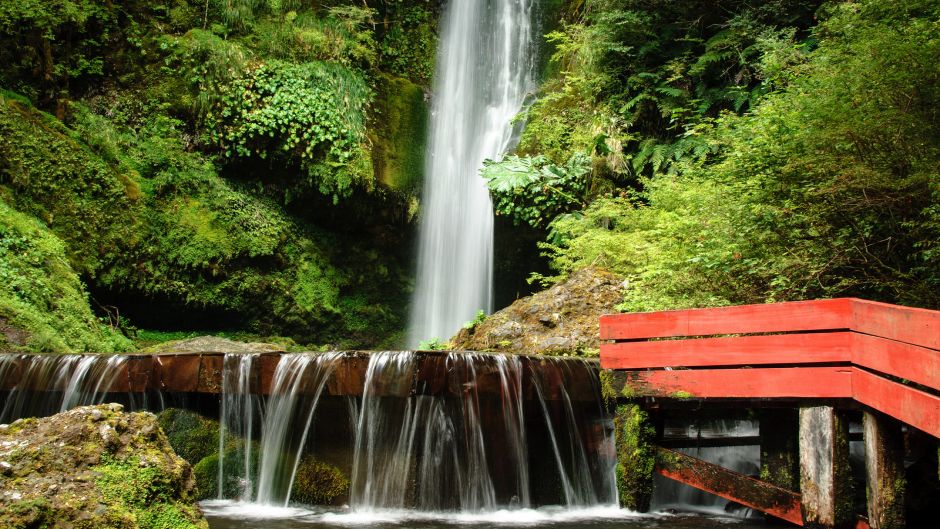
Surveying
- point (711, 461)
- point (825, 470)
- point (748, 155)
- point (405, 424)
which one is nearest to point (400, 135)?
point (748, 155)

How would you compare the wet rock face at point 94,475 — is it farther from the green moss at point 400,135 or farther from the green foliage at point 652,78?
the green moss at point 400,135

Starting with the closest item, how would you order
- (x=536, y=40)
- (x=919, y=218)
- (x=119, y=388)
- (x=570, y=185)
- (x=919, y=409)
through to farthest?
1. (x=919, y=409)
2. (x=919, y=218)
3. (x=119, y=388)
4. (x=570, y=185)
5. (x=536, y=40)

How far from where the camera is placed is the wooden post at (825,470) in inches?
174

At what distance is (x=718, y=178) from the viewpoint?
776 centimetres

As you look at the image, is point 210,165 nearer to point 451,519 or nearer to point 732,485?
point 451,519

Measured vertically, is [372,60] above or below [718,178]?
above

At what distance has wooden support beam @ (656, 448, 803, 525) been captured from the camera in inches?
194

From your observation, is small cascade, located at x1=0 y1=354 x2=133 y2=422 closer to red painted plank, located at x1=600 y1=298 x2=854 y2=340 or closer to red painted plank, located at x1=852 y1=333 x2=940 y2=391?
red painted plank, located at x1=600 y1=298 x2=854 y2=340

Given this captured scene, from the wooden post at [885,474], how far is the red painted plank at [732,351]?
0.50 meters

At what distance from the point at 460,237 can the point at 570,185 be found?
8.74 feet

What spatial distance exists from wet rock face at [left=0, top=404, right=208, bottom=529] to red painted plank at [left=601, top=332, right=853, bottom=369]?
148 inches

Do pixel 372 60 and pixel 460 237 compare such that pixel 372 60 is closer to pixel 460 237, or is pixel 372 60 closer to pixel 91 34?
pixel 460 237

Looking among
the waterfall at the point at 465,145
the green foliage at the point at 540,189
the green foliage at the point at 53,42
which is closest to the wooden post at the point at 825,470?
the green foliage at the point at 540,189

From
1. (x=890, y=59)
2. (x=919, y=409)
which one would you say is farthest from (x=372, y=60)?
(x=919, y=409)
